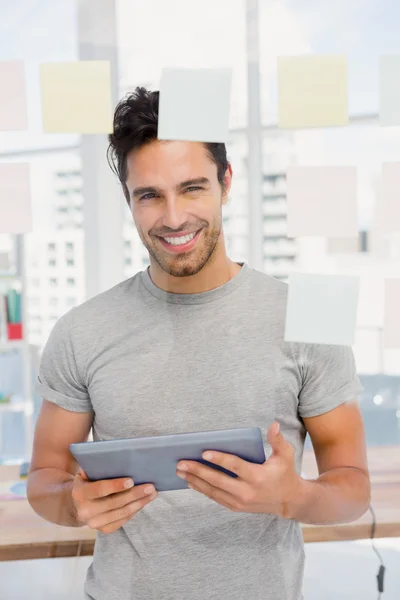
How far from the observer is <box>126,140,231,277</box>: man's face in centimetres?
78

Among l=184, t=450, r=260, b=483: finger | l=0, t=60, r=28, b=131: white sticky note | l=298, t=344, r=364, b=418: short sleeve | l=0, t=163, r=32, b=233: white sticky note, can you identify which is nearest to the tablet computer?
l=184, t=450, r=260, b=483: finger

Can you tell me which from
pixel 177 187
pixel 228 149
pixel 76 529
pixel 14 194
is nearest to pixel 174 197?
pixel 177 187

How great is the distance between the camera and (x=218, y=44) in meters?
0.85

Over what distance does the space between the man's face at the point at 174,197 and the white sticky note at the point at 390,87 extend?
0.25m

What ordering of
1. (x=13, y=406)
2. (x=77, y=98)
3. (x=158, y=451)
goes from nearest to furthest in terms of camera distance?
(x=158, y=451) → (x=77, y=98) → (x=13, y=406)

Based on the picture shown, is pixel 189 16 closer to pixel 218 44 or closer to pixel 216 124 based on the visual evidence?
pixel 218 44

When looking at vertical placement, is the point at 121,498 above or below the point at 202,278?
below

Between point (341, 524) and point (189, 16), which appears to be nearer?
point (189, 16)

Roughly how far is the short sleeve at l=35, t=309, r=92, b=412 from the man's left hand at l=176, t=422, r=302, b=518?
0.21m

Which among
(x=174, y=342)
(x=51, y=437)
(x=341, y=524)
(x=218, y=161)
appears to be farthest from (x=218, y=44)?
(x=341, y=524)

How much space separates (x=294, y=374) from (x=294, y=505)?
0.17 meters

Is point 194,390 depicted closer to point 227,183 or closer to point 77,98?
point 227,183

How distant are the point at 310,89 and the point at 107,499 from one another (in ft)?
1.92

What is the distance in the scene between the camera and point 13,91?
0.85 meters
